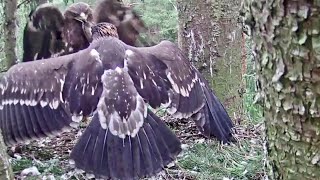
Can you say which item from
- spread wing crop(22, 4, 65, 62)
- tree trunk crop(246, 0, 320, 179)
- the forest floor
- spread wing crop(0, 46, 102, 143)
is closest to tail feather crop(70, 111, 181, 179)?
the forest floor

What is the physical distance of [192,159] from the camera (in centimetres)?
446

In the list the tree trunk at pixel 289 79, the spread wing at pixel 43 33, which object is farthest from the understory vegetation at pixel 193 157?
the tree trunk at pixel 289 79

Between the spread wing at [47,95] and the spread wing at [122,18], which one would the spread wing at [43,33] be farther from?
the spread wing at [47,95]

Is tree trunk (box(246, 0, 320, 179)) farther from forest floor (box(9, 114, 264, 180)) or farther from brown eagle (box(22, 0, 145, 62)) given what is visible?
brown eagle (box(22, 0, 145, 62))

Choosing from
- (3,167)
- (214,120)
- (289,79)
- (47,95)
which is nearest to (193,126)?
(214,120)

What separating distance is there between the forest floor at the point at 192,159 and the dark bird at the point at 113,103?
17 cm

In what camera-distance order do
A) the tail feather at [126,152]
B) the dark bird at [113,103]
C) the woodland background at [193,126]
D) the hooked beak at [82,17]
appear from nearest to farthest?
the tail feather at [126,152] < the dark bird at [113,103] < the woodland background at [193,126] < the hooked beak at [82,17]

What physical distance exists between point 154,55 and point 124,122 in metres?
0.94

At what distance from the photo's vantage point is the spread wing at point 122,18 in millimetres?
5988

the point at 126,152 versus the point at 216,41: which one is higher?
the point at 216,41

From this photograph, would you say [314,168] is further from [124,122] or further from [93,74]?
[93,74]

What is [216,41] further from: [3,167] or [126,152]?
[3,167]

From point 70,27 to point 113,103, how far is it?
1.96 m

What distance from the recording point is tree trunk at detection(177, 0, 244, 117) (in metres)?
5.16
